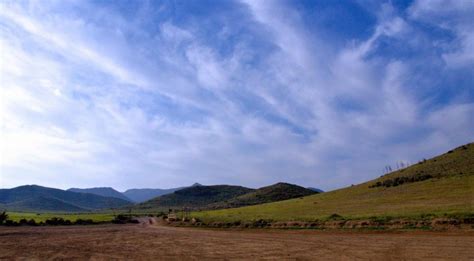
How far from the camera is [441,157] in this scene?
8731 centimetres

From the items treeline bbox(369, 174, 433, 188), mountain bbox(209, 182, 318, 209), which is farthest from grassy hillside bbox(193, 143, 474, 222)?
mountain bbox(209, 182, 318, 209)

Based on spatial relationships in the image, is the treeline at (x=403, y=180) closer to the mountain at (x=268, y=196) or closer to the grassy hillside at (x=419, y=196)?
the grassy hillside at (x=419, y=196)

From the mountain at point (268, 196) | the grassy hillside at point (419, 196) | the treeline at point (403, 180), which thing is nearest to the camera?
the grassy hillside at point (419, 196)

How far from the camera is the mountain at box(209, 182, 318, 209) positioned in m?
150

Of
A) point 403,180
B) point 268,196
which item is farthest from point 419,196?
point 268,196

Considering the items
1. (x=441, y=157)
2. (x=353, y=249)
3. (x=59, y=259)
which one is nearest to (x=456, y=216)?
(x=353, y=249)

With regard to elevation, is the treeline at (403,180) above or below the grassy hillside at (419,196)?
above

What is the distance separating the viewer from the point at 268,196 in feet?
527

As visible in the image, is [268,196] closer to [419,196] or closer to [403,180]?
[403,180]

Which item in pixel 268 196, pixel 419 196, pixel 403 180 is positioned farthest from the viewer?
pixel 268 196

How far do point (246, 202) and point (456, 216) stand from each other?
A: 118 meters

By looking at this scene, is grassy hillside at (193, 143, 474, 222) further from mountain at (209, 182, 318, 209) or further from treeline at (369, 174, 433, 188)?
mountain at (209, 182, 318, 209)

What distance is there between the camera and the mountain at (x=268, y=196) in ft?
493

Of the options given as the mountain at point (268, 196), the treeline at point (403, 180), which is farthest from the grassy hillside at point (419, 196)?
the mountain at point (268, 196)
